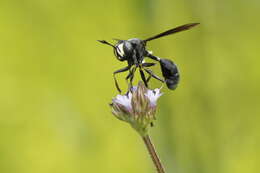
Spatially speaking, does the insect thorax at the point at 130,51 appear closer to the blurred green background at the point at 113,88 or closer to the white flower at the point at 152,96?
the blurred green background at the point at 113,88

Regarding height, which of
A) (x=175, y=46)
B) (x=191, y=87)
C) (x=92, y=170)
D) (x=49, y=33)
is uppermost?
(x=49, y=33)

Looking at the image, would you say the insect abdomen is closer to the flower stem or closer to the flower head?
the flower head

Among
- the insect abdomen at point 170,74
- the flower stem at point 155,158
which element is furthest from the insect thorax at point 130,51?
the flower stem at point 155,158

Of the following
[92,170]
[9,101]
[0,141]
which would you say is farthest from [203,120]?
[9,101]

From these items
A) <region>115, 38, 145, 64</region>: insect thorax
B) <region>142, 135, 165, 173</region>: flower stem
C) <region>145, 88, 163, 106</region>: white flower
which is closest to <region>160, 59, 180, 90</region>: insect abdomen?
<region>115, 38, 145, 64</region>: insect thorax

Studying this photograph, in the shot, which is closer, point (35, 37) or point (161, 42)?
point (161, 42)

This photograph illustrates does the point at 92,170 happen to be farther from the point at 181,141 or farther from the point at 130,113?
the point at 130,113
